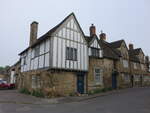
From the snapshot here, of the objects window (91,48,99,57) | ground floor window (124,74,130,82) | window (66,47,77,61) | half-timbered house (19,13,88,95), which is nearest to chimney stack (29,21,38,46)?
half-timbered house (19,13,88,95)

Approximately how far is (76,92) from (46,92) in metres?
3.44

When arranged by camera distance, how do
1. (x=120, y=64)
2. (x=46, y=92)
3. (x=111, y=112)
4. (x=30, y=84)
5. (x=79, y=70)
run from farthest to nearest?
(x=120, y=64), (x=30, y=84), (x=79, y=70), (x=46, y=92), (x=111, y=112)

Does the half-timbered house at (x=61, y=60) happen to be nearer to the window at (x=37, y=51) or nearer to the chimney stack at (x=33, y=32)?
the window at (x=37, y=51)

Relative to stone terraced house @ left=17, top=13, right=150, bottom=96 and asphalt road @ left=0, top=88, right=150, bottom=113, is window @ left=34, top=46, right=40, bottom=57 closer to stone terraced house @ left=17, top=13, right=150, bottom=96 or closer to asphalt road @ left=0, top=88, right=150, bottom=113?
stone terraced house @ left=17, top=13, right=150, bottom=96

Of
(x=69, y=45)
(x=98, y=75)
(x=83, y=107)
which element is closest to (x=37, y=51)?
(x=69, y=45)

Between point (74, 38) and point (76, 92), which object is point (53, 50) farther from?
point (76, 92)

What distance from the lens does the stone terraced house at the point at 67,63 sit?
1454cm

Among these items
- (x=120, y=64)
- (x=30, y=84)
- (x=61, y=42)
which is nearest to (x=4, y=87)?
(x=30, y=84)

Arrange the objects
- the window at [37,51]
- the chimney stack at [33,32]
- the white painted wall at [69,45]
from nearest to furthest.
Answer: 1. the white painted wall at [69,45]
2. the window at [37,51]
3. the chimney stack at [33,32]

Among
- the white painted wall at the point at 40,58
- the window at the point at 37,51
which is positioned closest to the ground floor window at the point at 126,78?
the white painted wall at the point at 40,58

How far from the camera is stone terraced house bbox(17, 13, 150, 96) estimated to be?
1454 centimetres

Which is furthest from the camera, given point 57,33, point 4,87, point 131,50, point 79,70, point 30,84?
point 131,50

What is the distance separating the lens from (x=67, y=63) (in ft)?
50.5

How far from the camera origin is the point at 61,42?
603 inches
